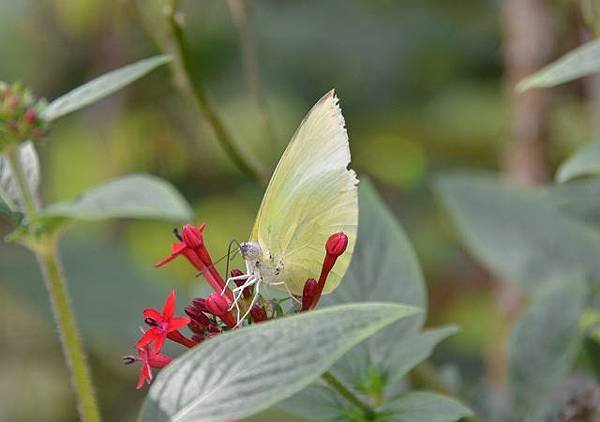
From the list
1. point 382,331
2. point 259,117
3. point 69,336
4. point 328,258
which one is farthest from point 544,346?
point 259,117

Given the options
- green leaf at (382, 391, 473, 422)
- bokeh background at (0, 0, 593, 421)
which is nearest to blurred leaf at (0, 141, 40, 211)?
green leaf at (382, 391, 473, 422)

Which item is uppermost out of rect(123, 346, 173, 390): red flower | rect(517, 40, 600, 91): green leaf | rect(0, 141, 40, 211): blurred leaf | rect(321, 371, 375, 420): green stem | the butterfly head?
rect(0, 141, 40, 211): blurred leaf

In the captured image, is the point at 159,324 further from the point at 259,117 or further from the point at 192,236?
the point at 259,117

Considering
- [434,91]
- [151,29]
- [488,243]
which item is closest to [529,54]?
[488,243]

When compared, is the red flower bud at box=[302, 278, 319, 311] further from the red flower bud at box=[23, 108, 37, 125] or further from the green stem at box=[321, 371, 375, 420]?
the red flower bud at box=[23, 108, 37, 125]

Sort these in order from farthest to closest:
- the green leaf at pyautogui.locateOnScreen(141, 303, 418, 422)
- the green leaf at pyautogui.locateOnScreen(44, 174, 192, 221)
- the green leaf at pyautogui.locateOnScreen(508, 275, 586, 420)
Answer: the green leaf at pyautogui.locateOnScreen(508, 275, 586, 420) < the green leaf at pyautogui.locateOnScreen(44, 174, 192, 221) < the green leaf at pyautogui.locateOnScreen(141, 303, 418, 422)

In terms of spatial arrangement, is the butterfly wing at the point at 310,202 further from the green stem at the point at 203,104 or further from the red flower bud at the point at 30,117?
the green stem at the point at 203,104
